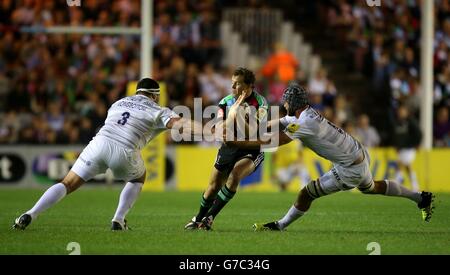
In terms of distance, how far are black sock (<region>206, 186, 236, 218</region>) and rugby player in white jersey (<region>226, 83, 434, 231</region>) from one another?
1.59 feet

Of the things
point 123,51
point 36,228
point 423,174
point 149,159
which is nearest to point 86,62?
point 123,51

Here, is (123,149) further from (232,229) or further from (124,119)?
(232,229)

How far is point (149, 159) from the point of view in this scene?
73.1ft

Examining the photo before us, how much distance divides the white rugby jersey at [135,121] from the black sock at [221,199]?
114 cm

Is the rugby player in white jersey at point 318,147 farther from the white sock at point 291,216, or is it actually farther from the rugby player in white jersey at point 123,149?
the rugby player in white jersey at point 123,149

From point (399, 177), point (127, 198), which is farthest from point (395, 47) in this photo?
point (127, 198)

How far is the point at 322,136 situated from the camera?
11906 millimetres

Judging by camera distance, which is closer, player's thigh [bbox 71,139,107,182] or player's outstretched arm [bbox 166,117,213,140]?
player's outstretched arm [bbox 166,117,213,140]

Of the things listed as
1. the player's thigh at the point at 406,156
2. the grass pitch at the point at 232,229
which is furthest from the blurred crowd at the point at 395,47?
the grass pitch at the point at 232,229

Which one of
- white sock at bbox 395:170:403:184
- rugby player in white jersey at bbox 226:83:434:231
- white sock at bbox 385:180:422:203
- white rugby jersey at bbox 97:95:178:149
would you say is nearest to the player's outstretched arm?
white rugby jersey at bbox 97:95:178:149

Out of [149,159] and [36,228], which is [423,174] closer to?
[149,159]

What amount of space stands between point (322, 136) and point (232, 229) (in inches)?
68.7

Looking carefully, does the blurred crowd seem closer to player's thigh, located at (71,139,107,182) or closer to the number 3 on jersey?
the number 3 on jersey

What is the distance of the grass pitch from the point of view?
10414mm
